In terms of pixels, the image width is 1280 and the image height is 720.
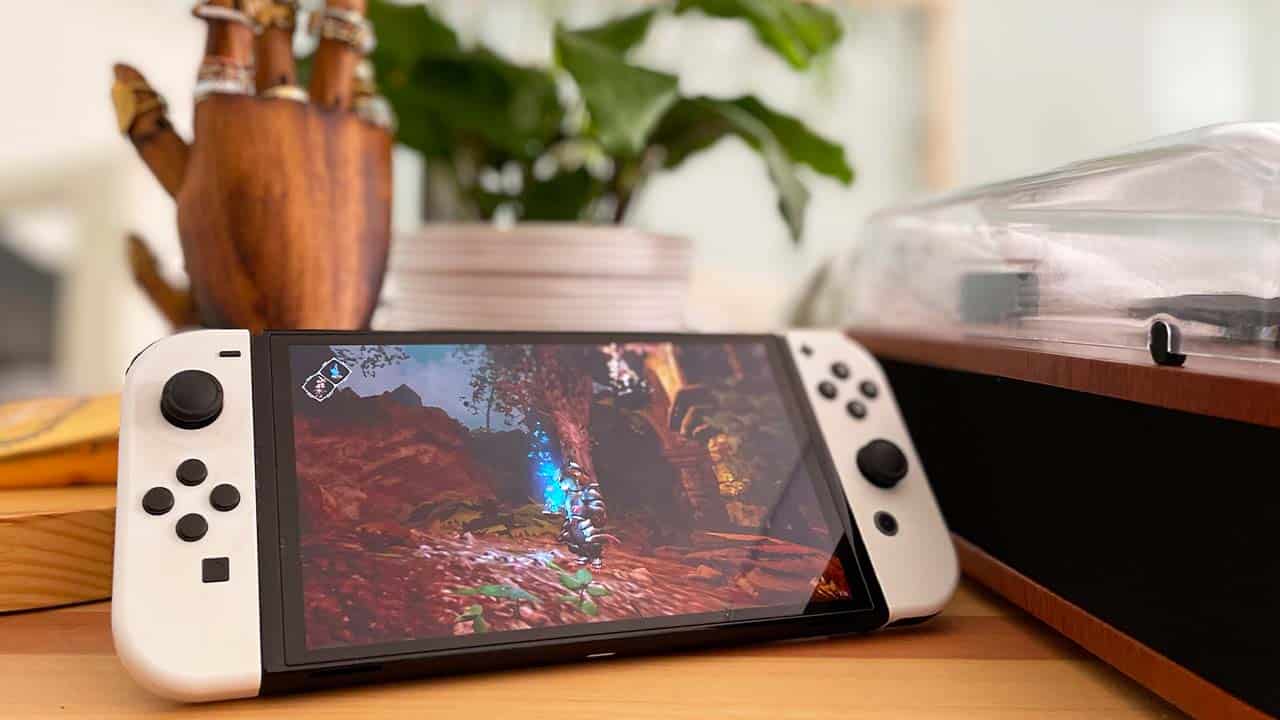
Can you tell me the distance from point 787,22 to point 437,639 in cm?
58

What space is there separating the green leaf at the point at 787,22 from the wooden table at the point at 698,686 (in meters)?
0.49

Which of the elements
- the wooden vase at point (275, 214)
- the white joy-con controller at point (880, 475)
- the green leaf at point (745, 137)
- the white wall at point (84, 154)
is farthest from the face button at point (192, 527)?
the white wall at point (84, 154)

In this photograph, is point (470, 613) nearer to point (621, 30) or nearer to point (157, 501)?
point (157, 501)

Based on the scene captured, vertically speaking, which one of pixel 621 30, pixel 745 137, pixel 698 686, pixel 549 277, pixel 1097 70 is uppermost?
pixel 1097 70

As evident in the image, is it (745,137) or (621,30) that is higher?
(621,30)

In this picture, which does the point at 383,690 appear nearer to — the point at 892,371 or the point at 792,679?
the point at 792,679

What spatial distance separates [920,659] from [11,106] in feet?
7.72

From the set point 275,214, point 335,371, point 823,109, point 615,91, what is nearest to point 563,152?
point 615,91

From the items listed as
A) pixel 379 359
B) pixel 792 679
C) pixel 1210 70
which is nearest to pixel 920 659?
pixel 792 679

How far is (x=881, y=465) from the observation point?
0.54m

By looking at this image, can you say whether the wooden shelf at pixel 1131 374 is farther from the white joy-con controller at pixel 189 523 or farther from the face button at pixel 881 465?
the white joy-con controller at pixel 189 523

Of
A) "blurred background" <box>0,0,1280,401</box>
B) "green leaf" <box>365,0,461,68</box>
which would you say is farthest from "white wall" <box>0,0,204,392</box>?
"green leaf" <box>365,0,461,68</box>

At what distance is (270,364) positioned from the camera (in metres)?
0.47

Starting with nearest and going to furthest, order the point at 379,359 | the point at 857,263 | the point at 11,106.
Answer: the point at 379,359 → the point at 857,263 → the point at 11,106
